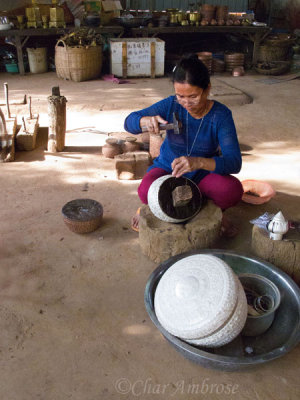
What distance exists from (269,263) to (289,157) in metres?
2.40

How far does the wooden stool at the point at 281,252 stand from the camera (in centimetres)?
214

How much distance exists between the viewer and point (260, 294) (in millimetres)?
2105

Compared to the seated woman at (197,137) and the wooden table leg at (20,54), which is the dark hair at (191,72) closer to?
the seated woman at (197,137)

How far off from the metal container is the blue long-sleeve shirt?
69 cm

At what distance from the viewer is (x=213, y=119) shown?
2438mm

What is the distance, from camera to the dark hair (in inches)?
83.4

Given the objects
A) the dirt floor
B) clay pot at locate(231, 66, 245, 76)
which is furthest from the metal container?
clay pot at locate(231, 66, 245, 76)

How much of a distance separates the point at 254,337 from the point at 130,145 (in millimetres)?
2537

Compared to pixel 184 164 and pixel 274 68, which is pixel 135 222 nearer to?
pixel 184 164

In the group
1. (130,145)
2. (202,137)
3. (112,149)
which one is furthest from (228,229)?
(112,149)

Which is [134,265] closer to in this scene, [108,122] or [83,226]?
[83,226]

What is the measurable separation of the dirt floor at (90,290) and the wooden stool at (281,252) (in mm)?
373

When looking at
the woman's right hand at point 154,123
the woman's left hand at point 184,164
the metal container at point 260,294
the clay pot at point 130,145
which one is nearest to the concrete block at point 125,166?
the clay pot at point 130,145

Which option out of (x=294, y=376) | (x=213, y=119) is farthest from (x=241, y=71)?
(x=294, y=376)
